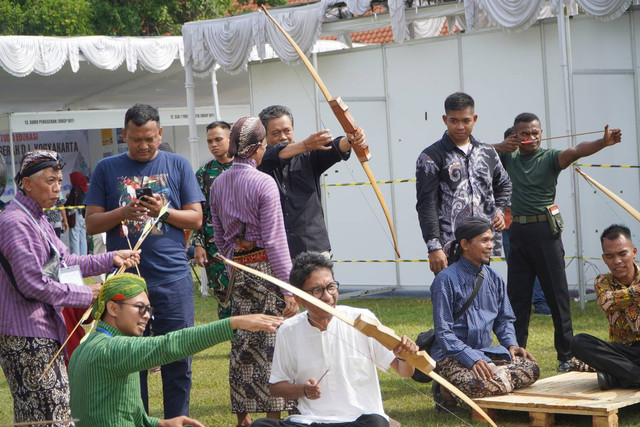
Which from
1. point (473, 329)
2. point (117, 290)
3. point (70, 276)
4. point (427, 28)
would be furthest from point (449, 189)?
point (427, 28)

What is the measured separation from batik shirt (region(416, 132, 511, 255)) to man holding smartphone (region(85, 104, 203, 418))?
1.45m

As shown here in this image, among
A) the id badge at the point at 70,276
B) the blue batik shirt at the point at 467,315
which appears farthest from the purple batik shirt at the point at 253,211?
the blue batik shirt at the point at 467,315

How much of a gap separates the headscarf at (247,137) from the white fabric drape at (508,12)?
452 centimetres

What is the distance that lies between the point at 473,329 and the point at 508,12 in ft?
14.0

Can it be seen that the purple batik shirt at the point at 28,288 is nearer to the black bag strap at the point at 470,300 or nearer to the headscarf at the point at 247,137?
the headscarf at the point at 247,137

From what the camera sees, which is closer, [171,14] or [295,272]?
[295,272]

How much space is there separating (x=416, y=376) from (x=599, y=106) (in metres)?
4.68

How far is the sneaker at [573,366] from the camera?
5988 millimetres

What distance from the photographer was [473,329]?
5.35m

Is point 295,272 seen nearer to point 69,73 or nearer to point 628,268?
point 628,268

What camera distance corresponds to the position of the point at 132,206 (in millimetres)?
4734

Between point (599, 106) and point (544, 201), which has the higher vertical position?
point (599, 106)

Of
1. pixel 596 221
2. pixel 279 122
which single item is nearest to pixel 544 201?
pixel 279 122

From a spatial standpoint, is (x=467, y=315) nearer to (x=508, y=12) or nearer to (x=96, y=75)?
(x=508, y=12)
